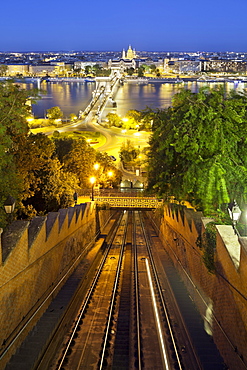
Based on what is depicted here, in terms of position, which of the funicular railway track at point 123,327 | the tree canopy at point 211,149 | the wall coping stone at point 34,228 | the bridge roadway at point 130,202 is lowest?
the bridge roadway at point 130,202

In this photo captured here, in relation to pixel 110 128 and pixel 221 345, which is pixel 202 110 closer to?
pixel 221 345

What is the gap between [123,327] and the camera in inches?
223

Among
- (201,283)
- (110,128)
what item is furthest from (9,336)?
A: (110,128)

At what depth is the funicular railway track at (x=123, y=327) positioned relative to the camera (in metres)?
4.66

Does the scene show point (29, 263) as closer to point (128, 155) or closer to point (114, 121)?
point (128, 155)

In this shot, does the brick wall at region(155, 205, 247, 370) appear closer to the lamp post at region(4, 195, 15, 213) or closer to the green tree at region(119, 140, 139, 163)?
the lamp post at region(4, 195, 15, 213)

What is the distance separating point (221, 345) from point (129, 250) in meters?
6.47

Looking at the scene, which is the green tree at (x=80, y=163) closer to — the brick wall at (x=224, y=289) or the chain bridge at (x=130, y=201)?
the chain bridge at (x=130, y=201)

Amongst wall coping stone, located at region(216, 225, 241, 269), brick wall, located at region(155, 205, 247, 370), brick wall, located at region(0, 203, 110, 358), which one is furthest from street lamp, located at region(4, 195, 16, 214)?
wall coping stone, located at region(216, 225, 241, 269)

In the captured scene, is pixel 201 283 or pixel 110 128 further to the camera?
pixel 110 128

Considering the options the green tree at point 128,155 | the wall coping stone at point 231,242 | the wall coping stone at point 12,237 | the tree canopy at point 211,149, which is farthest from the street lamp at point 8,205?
the green tree at point 128,155

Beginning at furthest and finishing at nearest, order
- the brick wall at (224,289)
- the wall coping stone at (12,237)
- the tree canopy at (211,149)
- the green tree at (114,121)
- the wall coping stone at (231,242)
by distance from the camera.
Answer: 1. the green tree at (114,121)
2. the tree canopy at (211,149)
3. the wall coping stone at (231,242)
4. the wall coping stone at (12,237)
5. the brick wall at (224,289)

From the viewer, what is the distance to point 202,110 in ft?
21.4

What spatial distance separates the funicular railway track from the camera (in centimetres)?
466
